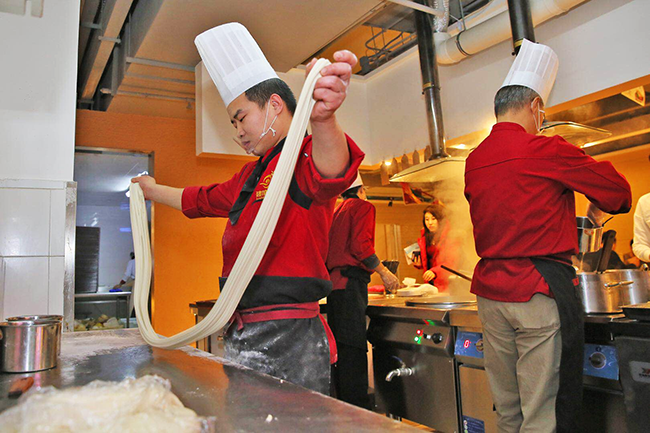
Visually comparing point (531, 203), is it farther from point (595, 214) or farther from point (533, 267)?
point (595, 214)

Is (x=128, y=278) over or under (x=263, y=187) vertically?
under

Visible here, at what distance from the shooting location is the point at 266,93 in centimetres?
146

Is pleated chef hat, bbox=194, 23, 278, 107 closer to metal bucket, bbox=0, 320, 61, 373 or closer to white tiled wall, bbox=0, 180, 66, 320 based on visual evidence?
metal bucket, bbox=0, 320, 61, 373

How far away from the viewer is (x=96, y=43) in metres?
4.07

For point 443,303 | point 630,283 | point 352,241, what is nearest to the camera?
point 630,283

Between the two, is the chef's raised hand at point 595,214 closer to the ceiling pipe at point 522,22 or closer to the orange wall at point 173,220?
the ceiling pipe at point 522,22

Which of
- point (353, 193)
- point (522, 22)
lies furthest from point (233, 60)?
point (522, 22)

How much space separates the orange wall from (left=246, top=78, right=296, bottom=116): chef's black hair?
3.70 m

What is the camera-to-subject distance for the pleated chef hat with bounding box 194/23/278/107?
4.97ft

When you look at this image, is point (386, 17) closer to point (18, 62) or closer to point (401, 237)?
point (18, 62)

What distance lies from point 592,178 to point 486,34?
A: 1914 millimetres

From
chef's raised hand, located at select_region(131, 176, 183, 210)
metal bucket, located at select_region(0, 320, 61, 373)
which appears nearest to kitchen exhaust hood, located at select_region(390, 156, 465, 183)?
chef's raised hand, located at select_region(131, 176, 183, 210)

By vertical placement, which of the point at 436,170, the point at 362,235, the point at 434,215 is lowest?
the point at 362,235

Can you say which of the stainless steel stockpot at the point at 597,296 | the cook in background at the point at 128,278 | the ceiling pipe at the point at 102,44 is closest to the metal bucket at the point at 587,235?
the stainless steel stockpot at the point at 597,296
